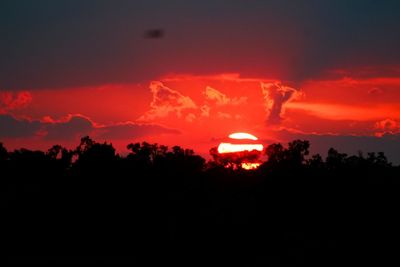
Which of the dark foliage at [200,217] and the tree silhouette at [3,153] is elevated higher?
the tree silhouette at [3,153]

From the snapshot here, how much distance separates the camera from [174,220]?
43875 millimetres

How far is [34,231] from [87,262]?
543 cm

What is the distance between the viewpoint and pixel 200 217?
145ft

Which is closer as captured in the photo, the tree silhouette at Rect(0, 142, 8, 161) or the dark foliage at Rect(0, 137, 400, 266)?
the dark foliage at Rect(0, 137, 400, 266)

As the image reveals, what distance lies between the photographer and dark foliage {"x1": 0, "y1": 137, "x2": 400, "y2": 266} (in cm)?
4153

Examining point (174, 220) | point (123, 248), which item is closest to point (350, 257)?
point (174, 220)

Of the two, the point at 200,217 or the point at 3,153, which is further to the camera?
the point at 3,153

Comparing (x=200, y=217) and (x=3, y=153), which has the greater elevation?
(x=3, y=153)

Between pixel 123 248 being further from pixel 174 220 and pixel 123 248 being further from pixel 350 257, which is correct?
pixel 350 257

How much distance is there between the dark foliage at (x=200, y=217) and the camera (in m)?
41.5

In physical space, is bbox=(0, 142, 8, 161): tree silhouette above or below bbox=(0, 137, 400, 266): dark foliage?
above

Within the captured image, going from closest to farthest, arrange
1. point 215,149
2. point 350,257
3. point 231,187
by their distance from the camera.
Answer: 1. point 350,257
2. point 231,187
3. point 215,149

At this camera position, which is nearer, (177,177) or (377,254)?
(377,254)

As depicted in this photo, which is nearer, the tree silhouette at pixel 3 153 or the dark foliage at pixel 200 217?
the dark foliage at pixel 200 217
